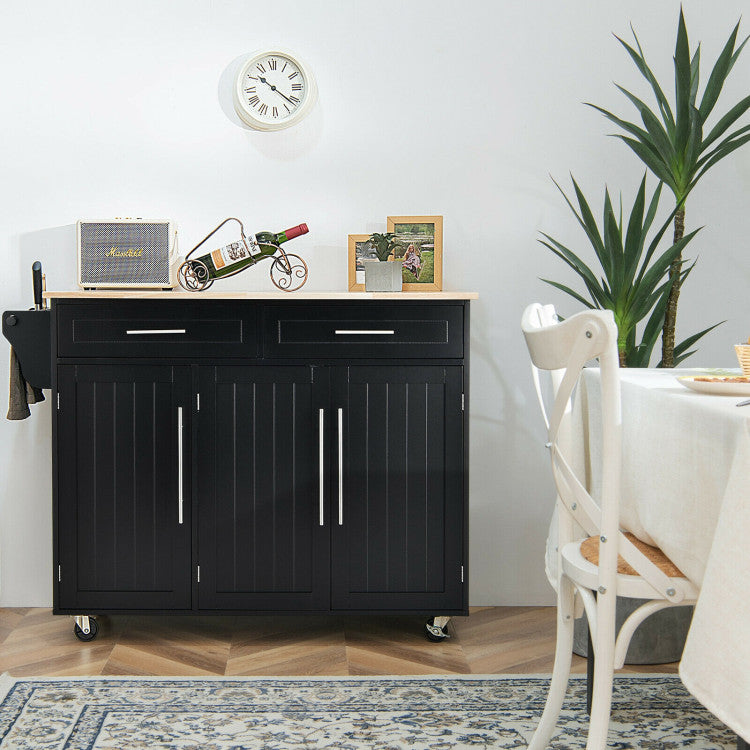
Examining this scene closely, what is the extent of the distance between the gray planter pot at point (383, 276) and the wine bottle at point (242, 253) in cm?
26

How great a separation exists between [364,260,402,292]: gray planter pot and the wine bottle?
259 millimetres

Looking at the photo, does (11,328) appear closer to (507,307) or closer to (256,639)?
(256,639)

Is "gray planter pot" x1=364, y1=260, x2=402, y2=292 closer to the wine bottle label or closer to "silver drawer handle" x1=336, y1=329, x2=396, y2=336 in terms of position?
"silver drawer handle" x1=336, y1=329, x2=396, y2=336

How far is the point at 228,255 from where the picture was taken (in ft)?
8.24

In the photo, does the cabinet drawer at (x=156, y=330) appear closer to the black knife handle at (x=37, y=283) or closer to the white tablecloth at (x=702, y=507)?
the black knife handle at (x=37, y=283)

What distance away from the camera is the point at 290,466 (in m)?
2.40

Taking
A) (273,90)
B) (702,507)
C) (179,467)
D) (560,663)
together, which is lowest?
(560,663)

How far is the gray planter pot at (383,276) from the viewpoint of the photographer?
8.18ft

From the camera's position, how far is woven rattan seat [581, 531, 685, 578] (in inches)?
54.1

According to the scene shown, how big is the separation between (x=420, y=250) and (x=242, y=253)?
0.60m

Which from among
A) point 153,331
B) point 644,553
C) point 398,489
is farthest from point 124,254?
point 644,553

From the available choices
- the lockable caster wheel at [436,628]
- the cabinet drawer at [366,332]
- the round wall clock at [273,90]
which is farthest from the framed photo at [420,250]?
the lockable caster wheel at [436,628]

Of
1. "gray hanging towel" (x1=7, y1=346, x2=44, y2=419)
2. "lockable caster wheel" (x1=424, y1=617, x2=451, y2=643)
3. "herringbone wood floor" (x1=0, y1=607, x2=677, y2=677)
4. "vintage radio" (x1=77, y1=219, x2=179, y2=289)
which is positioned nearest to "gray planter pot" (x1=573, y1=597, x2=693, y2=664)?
"herringbone wood floor" (x1=0, y1=607, x2=677, y2=677)

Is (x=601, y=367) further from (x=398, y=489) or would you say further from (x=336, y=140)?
(x=336, y=140)
